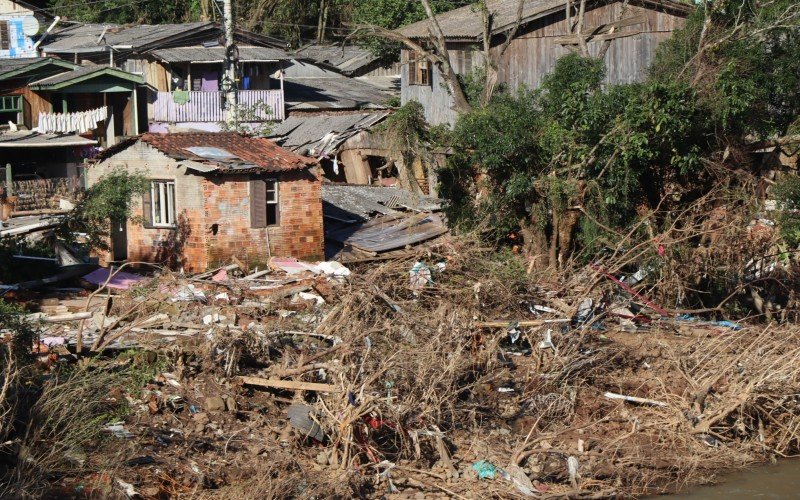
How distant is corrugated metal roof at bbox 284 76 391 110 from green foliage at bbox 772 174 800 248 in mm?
17817

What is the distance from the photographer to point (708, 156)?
17469 mm

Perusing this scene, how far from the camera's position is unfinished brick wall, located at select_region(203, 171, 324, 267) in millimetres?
19531

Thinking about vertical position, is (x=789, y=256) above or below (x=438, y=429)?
above

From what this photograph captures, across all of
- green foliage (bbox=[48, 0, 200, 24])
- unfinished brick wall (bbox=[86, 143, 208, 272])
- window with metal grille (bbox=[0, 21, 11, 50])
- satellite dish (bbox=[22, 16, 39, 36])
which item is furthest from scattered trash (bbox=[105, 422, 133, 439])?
green foliage (bbox=[48, 0, 200, 24])

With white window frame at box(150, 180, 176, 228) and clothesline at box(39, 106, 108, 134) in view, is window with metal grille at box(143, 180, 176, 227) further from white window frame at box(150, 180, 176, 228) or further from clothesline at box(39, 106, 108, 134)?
clothesline at box(39, 106, 108, 134)

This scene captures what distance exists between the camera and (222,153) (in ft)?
65.9

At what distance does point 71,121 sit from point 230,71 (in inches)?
220

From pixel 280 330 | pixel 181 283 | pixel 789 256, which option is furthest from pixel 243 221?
pixel 789 256

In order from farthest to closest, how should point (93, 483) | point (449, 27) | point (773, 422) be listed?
point (449, 27) < point (773, 422) < point (93, 483)

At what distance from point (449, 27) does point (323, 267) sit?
36.5 feet

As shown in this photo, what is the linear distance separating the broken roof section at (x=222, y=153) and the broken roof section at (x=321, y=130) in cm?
697

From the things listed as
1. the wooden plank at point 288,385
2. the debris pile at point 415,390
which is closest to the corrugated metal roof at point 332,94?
the debris pile at point 415,390

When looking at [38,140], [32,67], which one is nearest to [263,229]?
Answer: [38,140]

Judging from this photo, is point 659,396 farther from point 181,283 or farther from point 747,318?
point 181,283
